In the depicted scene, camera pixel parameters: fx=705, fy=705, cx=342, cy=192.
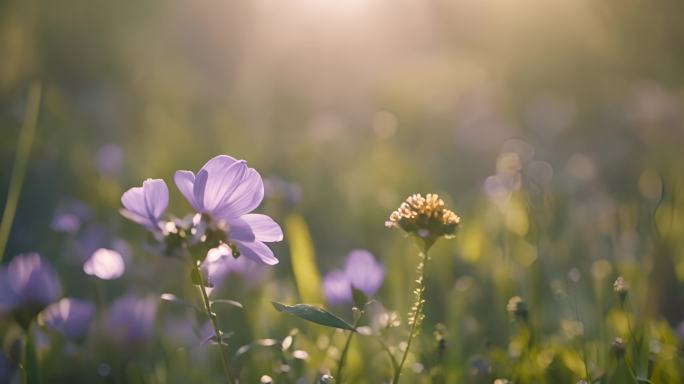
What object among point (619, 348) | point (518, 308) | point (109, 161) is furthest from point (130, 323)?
point (109, 161)

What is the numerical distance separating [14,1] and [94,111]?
0.68m

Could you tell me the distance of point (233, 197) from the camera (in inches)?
28.6

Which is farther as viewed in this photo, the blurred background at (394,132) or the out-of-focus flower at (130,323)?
the blurred background at (394,132)

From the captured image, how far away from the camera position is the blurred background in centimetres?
147

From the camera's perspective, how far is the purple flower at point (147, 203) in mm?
693

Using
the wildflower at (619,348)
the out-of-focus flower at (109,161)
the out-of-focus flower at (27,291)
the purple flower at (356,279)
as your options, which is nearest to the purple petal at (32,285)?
the out-of-focus flower at (27,291)

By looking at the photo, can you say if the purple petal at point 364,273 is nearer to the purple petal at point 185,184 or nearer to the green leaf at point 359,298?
the green leaf at point 359,298

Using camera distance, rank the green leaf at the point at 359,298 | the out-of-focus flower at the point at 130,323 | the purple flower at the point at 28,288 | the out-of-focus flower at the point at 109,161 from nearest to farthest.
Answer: the green leaf at the point at 359,298 → the purple flower at the point at 28,288 → the out-of-focus flower at the point at 130,323 → the out-of-focus flower at the point at 109,161

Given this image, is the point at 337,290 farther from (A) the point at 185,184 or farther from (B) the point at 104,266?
(A) the point at 185,184

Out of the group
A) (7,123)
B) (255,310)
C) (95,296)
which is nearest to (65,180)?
(7,123)

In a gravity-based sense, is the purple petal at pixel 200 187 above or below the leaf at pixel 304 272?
below

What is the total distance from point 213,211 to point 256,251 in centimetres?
6

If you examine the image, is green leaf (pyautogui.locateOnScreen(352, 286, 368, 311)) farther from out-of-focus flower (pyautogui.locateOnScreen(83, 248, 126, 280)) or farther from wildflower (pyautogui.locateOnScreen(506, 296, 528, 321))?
out-of-focus flower (pyautogui.locateOnScreen(83, 248, 126, 280))

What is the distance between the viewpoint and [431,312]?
1486mm
